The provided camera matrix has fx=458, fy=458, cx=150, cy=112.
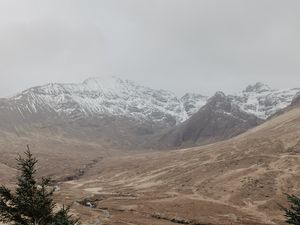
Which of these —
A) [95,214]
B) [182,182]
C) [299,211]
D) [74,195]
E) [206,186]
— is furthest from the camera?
[182,182]

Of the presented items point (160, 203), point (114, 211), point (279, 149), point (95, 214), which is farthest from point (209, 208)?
point (279, 149)

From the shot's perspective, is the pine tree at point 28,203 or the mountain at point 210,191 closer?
the pine tree at point 28,203

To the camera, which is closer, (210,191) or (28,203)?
(28,203)

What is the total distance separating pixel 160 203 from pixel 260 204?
26175 millimetres

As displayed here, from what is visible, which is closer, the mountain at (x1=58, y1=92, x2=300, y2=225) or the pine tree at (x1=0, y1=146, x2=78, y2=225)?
the pine tree at (x1=0, y1=146, x2=78, y2=225)

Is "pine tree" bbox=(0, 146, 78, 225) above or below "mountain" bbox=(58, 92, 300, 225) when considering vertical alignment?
above

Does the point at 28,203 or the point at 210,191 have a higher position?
the point at 28,203

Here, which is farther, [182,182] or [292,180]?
[182,182]

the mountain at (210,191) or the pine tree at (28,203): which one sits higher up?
the pine tree at (28,203)

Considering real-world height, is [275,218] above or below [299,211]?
below

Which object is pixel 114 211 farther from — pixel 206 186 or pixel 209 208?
pixel 206 186

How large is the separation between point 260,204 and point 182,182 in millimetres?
50916

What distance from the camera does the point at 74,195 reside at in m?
138

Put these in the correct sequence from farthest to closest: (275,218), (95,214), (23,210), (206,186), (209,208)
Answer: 1. (206,186)
2. (209,208)
3. (275,218)
4. (95,214)
5. (23,210)
